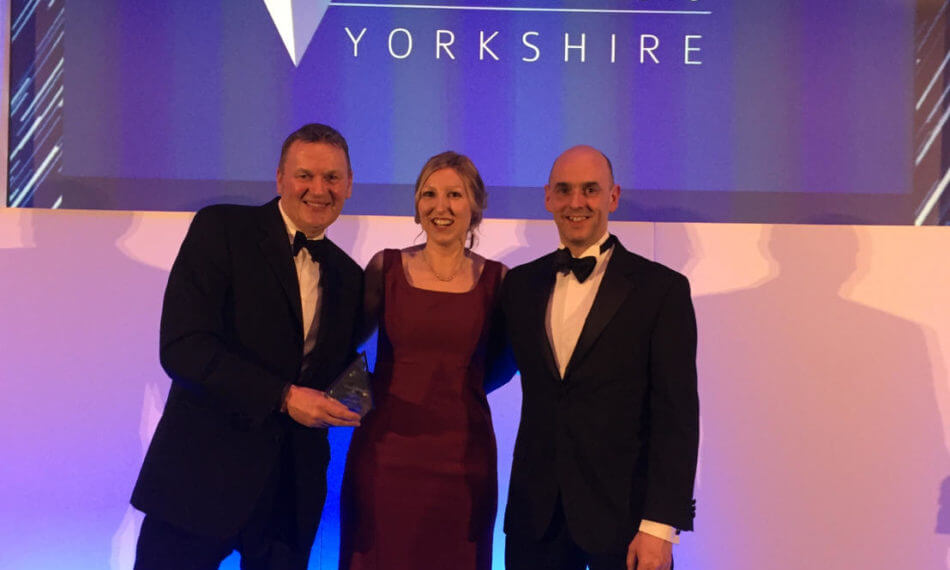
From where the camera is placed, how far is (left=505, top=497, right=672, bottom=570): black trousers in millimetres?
2234

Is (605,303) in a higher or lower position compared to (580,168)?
lower

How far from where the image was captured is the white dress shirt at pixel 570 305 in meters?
2.35

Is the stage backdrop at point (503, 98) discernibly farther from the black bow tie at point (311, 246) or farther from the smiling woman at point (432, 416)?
the black bow tie at point (311, 246)

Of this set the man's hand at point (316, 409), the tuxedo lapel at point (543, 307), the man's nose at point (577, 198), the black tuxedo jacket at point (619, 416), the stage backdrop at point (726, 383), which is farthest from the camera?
the stage backdrop at point (726, 383)

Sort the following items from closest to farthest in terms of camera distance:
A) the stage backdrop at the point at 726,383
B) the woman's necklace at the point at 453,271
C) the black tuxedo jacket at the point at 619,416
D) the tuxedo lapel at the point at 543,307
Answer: the black tuxedo jacket at the point at 619,416, the tuxedo lapel at the point at 543,307, the woman's necklace at the point at 453,271, the stage backdrop at the point at 726,383

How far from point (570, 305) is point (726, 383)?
1295mm

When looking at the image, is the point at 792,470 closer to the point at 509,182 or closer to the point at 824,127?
the point at 824,127

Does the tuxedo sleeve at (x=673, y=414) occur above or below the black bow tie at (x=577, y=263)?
below

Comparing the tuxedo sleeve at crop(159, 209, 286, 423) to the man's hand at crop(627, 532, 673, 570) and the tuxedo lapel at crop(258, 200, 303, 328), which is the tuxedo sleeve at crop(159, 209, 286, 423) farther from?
the man's hand at crop(627, 532, 673, 570)

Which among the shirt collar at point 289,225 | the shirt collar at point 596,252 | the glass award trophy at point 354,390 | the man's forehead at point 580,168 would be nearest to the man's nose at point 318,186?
the shirt collar at point 289,225

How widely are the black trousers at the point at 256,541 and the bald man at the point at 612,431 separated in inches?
25.0

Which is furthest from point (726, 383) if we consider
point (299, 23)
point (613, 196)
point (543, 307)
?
point (299, 23)

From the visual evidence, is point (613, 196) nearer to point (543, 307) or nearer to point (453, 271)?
point (543, 307)

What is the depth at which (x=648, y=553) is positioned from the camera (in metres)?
2.12
